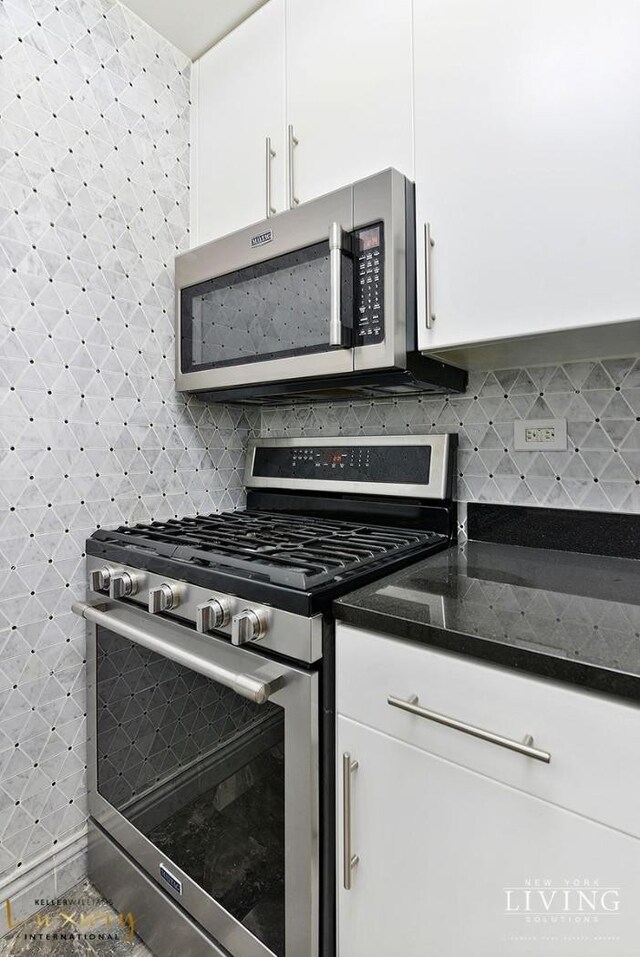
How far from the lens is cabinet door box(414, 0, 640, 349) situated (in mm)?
833

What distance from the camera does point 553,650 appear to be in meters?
0.63

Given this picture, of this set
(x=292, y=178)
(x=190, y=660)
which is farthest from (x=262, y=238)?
(x=190, y=660)

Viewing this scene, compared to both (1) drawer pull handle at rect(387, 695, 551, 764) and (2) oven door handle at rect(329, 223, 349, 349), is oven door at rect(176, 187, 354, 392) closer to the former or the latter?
(2) oven door handle at rect(329, 223, 349, 349)

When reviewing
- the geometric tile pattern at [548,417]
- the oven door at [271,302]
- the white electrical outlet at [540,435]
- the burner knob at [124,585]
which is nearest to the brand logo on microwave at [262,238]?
the oven door at [271,302]

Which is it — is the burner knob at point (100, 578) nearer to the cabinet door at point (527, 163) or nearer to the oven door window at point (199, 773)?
the oven door window at point (199, 773)

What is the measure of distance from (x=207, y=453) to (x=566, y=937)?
141 cm

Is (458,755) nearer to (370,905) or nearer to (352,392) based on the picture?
(370,905)

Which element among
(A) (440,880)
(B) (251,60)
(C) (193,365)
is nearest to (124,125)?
(B) (251,60)

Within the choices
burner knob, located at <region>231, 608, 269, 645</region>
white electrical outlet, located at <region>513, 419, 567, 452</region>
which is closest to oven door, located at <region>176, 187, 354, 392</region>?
white electrical outlet, located at <region>513, 419, 567, 452</region>

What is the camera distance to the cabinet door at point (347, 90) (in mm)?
1086

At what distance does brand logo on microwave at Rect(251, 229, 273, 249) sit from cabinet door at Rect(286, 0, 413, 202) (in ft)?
0.39

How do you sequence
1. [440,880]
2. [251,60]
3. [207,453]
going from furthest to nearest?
[207,453], [251,60], [440,880]

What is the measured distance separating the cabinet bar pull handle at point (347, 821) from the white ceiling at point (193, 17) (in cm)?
186

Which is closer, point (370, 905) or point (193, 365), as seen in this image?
point (370, 905)
